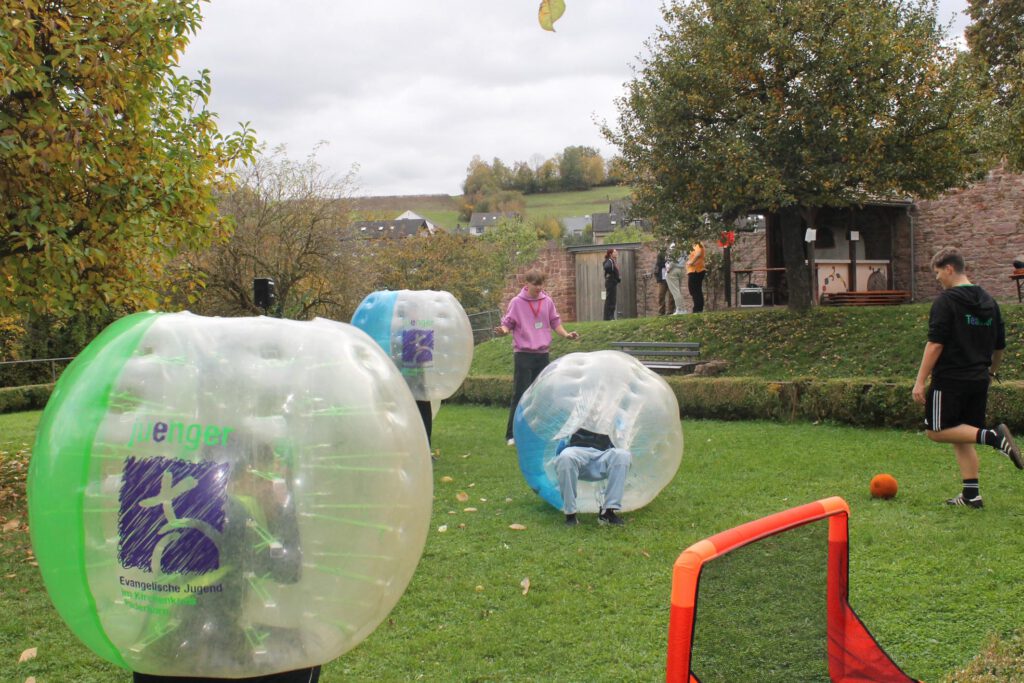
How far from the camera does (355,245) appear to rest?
25.7 metres

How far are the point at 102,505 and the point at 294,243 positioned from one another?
73.7 ft

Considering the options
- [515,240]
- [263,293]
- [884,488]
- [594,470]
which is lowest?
[884,488]

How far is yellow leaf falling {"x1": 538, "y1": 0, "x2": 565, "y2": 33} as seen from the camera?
1.82m

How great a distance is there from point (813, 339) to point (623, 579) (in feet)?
39.2

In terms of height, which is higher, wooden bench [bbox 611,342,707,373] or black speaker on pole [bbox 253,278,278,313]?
black speaker on pole [bbox 253,278,278,313]

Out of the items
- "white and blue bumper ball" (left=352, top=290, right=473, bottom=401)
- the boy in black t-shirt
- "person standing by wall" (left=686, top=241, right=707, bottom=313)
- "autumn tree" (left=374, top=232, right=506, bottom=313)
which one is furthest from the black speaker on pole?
"autumn tree" (left=374, top=232, right=506, bottom=313)

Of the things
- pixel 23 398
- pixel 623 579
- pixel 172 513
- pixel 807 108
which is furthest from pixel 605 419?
pixel 23 398

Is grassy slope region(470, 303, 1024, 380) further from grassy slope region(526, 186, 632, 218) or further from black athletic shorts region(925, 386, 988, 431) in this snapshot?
grassy slope region(526, 186, 632, 218)

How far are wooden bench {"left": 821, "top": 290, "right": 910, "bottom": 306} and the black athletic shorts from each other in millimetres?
15986

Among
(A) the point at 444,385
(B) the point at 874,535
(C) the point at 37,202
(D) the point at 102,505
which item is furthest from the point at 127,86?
(B) the point at 874,535

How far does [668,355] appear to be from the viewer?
58.1ft

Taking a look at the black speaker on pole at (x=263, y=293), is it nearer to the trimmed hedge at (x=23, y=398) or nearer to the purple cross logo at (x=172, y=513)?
the purple cross logo at (x=172, y=513)

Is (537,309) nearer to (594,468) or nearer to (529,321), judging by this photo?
(529,321)

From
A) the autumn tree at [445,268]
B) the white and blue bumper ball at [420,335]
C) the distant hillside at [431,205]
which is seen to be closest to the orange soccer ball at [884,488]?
the white and blue bumper ball at [420,335]
